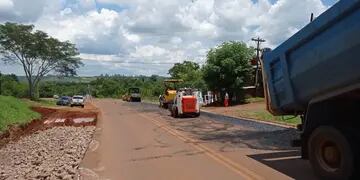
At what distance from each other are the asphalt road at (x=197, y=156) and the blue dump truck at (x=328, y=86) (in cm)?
95

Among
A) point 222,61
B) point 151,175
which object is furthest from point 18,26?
point 151,175

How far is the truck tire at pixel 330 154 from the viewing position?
9047mm

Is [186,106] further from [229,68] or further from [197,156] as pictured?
[197,156]

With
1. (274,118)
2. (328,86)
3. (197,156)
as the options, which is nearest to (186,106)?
(274,118)

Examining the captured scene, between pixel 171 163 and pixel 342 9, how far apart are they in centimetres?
604

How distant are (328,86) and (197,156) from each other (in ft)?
18.3

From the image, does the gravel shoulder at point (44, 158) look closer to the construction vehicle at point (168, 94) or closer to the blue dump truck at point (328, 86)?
the blue dump truck at point (328, 86)

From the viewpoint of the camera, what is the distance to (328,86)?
32.3ft

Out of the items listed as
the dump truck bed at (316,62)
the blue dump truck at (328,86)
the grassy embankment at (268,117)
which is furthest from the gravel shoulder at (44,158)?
the grassy embankment at (268,117)

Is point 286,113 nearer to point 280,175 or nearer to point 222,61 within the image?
point 280,175

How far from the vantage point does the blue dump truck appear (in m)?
9.02

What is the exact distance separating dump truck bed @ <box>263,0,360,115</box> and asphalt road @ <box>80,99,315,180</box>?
4.79ft

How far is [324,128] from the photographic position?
9.76 m

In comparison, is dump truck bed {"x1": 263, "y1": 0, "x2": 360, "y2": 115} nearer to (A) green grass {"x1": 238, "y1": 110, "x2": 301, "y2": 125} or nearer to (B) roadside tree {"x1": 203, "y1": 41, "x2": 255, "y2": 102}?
(A) green grass {"x1": 238, "y1": 110, "x2": 301, "y2": 125}
